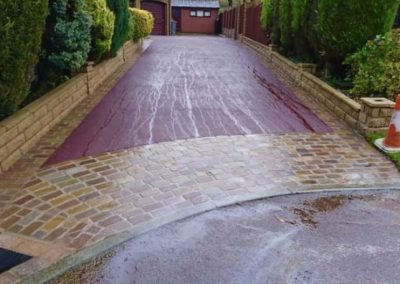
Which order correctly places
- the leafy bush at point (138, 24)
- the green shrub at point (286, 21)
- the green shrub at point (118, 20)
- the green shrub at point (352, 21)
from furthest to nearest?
the leafy bush at point (138, 24) < the green shrub at point (286, 21) < the green shrub at point (118, 20) < the green shrub at point (352, 21)

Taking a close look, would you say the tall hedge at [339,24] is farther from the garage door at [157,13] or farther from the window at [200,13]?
the window at [200,13]

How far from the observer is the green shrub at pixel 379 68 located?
21.5ft

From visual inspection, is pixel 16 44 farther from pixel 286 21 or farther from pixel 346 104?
pixel 286 21

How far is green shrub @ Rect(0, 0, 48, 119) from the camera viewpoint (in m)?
4.12

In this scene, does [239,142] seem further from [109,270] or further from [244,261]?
[109,270]

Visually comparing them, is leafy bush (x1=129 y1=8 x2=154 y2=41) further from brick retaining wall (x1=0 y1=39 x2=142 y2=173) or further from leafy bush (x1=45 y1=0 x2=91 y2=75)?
leafy bush (x1=45 y1=0 x2=91 y2=75)

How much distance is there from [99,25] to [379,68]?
5463mm

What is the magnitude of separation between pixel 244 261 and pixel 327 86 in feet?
18.0

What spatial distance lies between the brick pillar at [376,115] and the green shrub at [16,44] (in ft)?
15.5

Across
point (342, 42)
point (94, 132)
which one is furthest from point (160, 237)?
point (342, 42)

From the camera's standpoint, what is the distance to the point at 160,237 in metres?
3.28

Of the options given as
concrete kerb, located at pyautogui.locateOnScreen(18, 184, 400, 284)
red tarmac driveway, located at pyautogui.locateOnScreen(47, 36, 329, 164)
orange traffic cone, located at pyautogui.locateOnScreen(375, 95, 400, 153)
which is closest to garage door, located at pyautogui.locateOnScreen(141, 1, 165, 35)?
red tarmac driveway, located at pyautogui.locateOnScreen(47, 36, 329, 164)


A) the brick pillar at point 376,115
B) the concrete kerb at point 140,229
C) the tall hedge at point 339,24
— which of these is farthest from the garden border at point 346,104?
the concrete kerb at point 140,229

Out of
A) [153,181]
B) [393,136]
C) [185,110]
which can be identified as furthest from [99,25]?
[393,136]
